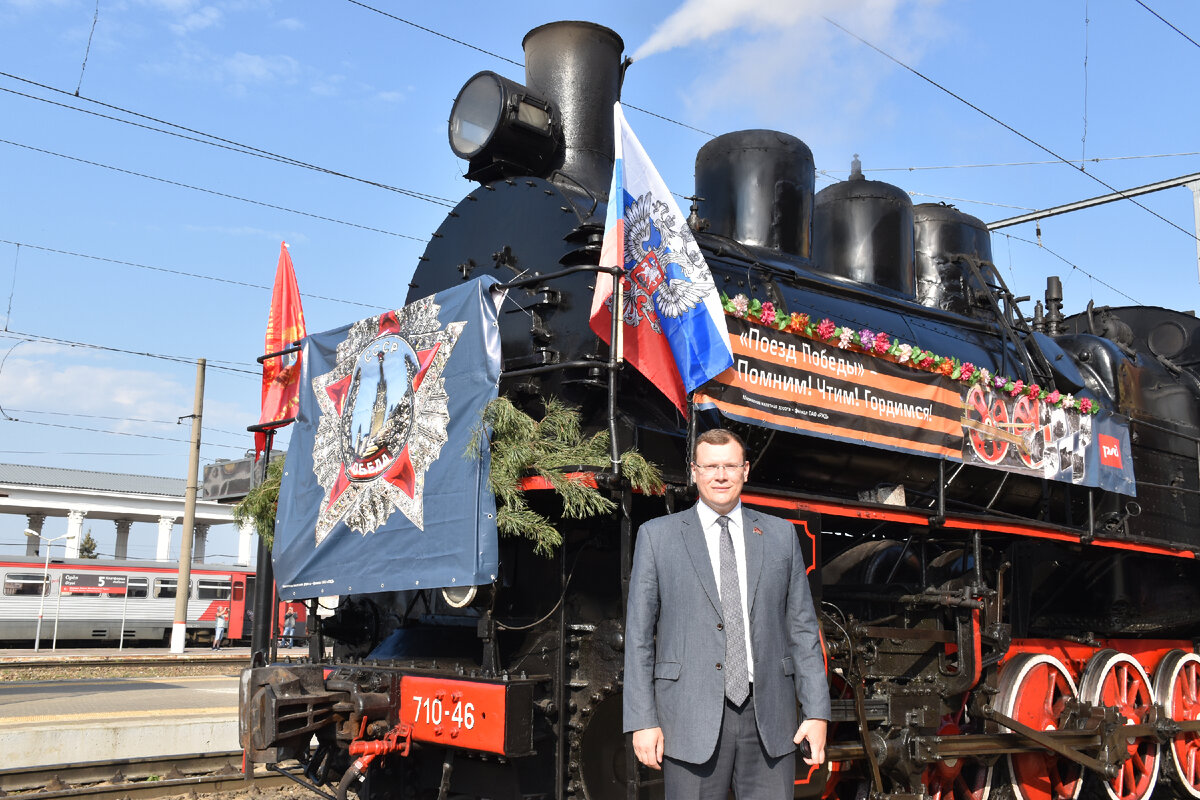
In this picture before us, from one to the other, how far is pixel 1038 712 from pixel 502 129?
5.06 meters

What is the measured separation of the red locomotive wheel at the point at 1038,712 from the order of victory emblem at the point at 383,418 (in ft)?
13.2

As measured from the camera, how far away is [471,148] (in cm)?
621

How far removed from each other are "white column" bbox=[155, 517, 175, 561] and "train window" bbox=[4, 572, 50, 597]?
54.0 ft

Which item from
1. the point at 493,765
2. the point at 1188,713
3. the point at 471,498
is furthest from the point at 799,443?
the point at 1188,713

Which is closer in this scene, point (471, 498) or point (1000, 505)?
point (471, 498)

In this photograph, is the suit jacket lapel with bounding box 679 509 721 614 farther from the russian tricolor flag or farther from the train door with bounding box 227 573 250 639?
the train door with bounding box 227 573 250 639

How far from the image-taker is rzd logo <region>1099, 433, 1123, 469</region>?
7.13 meters

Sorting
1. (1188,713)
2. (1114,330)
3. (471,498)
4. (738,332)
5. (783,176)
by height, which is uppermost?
(783,176)

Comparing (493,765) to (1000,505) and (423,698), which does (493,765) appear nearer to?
(423,698)

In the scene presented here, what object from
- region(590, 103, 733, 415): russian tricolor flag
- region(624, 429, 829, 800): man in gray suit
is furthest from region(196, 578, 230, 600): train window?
region(624, 429, 829, 800): man in gray suit

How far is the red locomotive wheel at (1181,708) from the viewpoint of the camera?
7555 millimetres

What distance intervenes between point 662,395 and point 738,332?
19.5 inches

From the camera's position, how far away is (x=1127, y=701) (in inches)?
288

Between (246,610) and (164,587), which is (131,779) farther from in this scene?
(246,610)
